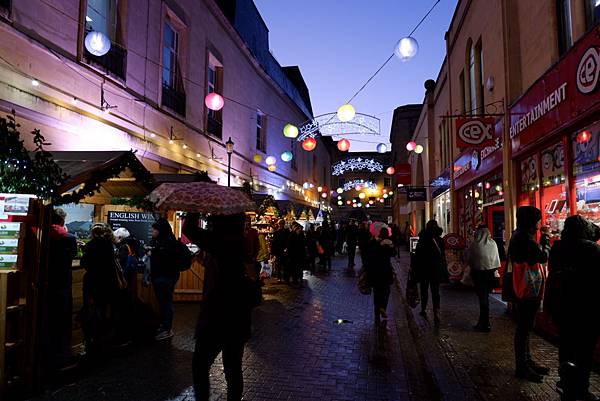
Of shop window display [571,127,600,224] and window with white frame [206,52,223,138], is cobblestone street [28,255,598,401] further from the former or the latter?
window with white frame [206,52,223,138]

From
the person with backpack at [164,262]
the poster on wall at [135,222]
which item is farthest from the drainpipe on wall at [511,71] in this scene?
the poster on wall at [135,222]

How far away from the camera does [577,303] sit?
3.74 metres

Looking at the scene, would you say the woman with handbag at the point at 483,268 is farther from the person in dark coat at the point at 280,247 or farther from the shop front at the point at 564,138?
the person in dark coat at the point at 280,247

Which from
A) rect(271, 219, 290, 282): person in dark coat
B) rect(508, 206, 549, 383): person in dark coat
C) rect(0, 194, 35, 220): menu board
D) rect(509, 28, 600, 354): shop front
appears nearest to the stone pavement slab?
rect(508, 206, 549, 383): person in dark coat

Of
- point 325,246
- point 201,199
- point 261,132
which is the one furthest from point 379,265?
point 261,132

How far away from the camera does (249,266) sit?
11.6 feet

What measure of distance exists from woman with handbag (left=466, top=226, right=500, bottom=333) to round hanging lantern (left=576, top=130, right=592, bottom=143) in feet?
6.60

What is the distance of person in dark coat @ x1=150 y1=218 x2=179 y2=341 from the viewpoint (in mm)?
6336

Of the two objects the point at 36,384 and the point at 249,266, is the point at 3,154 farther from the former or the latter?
the point at 249,266

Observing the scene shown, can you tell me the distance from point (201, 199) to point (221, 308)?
95 centimetres

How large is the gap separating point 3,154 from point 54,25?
5890 millimetres

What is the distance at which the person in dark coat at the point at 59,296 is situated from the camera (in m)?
4.86

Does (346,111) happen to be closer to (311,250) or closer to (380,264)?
(380,264)

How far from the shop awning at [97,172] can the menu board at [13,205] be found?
0.69 metres
